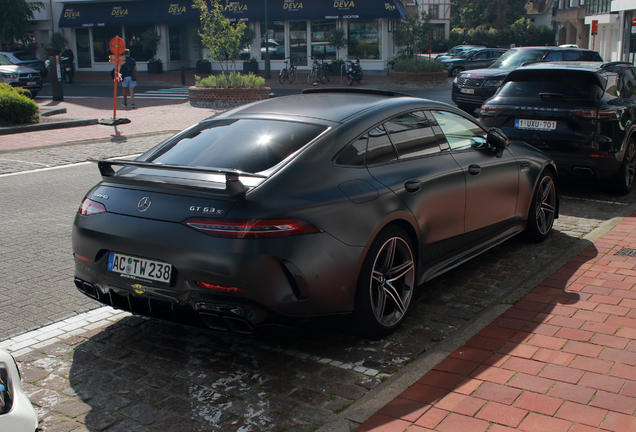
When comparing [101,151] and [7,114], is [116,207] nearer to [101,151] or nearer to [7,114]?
[101,151]

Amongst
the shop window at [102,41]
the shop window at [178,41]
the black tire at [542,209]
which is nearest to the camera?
the black tire at [542,209]

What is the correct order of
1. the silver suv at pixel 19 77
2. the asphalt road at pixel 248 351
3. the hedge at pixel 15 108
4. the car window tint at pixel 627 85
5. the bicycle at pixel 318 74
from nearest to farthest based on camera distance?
1. the asphalt road at pixel 248 351
2. the car window tint at pixel 627 85
3. the hedge at pixel 15 108
4. the silver suv at pixel 19 77
5. the bicycle at pixel 318 74

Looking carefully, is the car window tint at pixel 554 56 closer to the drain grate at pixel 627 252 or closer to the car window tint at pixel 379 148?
the drain grate at pixel 627 252

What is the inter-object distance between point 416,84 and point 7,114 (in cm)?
1846

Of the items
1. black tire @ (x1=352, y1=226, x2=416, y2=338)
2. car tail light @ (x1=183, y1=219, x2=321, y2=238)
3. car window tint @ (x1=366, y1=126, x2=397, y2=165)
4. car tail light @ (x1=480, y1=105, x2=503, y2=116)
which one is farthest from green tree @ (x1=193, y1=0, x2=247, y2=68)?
car tail light @ (x1=183, y1=219, x2=321, y2=238)

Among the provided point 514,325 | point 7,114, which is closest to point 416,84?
point 7,114

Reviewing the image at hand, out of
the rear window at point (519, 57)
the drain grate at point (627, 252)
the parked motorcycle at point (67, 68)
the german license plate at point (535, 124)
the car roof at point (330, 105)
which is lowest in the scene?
the drain grate at point (627, 252)

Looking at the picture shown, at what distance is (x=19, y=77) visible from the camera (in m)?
26.0

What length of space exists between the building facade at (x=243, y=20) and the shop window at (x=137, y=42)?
0.07 meters

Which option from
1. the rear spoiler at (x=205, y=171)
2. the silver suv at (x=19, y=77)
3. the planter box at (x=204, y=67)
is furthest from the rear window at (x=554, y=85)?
the planter box at (x=204, y=67)

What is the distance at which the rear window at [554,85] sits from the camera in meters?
8.13

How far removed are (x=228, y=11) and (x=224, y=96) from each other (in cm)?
2063

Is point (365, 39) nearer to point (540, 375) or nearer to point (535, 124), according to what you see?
point (535, 124)

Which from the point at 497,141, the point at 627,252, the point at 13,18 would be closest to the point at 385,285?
the point at 497,141
